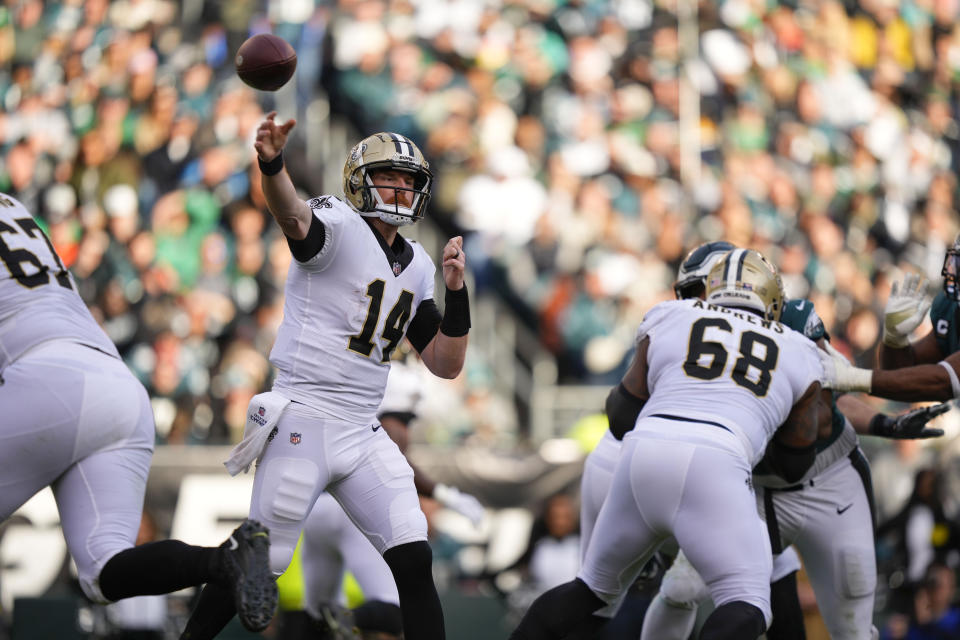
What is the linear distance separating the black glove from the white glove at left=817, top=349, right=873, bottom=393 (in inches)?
16.5

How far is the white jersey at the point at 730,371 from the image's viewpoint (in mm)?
4734

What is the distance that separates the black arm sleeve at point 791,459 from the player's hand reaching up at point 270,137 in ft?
7.65

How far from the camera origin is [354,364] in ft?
15.4

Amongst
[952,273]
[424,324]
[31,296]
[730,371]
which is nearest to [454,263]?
[424,324]

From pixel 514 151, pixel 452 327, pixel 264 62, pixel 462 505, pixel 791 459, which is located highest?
pixel 264 62

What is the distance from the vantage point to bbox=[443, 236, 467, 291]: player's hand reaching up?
475cm

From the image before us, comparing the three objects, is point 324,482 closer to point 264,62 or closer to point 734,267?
point 264,62

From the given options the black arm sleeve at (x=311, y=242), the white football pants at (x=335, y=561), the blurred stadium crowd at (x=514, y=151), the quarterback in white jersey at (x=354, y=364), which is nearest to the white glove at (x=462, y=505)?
the white football pants at (x=335, y=561)

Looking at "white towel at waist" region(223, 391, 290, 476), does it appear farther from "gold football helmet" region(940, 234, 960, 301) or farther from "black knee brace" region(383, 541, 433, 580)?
"gold football helmet" region(940, 234, 960, 301)

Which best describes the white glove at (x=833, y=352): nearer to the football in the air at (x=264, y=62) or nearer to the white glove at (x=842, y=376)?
the white glove at (x=842, y=376)

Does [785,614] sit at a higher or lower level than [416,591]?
lower

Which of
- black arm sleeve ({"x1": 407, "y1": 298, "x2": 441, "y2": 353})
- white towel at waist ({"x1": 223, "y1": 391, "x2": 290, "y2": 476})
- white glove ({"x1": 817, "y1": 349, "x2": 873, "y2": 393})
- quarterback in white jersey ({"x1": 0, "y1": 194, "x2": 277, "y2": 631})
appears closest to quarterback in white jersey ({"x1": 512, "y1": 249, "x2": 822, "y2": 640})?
white glove ({"x1": 817, "y1": 349, "x2": 873, "y2": 393})

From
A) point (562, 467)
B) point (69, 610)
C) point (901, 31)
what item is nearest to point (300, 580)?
point (69, 610)

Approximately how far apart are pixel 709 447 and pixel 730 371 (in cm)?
34
